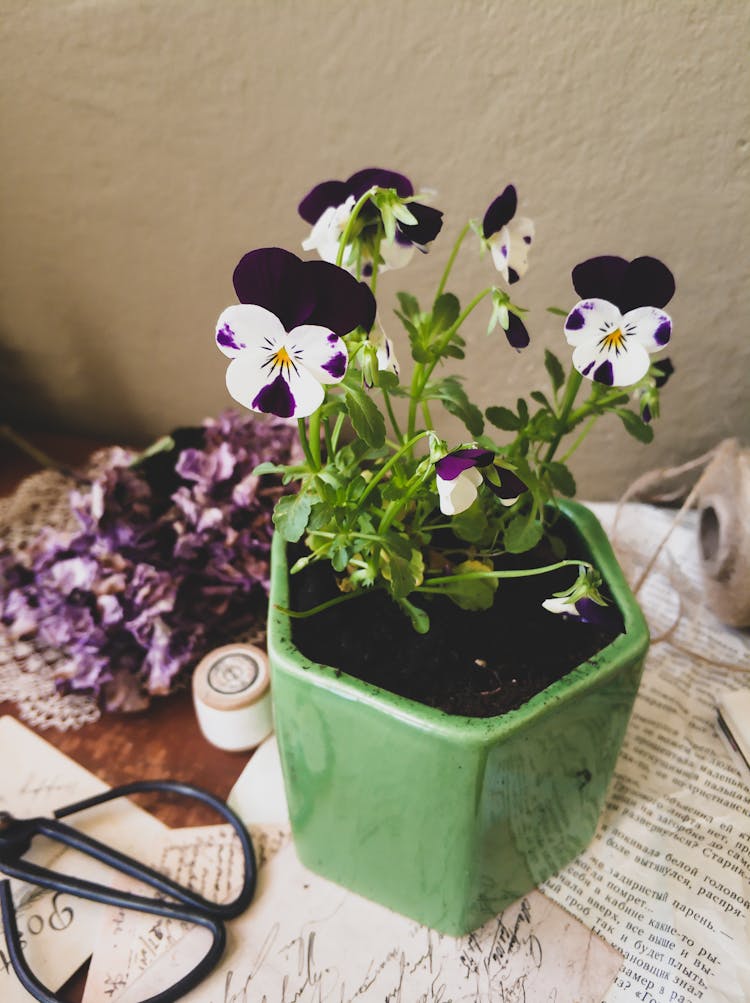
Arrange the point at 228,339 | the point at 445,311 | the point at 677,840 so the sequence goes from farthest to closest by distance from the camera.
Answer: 1. the point at 677,840
2. the point at 445,311
3. the point at 228,339

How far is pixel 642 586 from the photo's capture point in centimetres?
73

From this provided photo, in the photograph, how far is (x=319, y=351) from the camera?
335 mm

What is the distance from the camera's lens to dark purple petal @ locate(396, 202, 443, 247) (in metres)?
0.37

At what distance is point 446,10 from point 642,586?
51 centimetres

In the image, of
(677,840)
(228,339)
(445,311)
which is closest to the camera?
(228,339)

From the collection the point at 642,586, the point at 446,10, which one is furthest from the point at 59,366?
the point at 642,586

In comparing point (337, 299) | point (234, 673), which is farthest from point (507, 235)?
point (234, 673)

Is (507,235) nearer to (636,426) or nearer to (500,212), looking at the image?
(500,212)

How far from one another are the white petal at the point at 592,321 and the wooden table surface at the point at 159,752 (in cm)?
42

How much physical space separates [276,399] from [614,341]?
179mm

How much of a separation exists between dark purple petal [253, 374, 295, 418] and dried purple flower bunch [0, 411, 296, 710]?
0.33 m

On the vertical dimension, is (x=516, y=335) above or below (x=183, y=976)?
above

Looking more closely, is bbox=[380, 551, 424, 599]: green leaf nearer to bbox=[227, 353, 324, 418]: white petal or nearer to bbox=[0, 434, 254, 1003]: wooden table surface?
bbox=[227, 353, 324, 418]: white petal

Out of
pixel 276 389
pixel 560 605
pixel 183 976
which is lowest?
pixel 183 976
